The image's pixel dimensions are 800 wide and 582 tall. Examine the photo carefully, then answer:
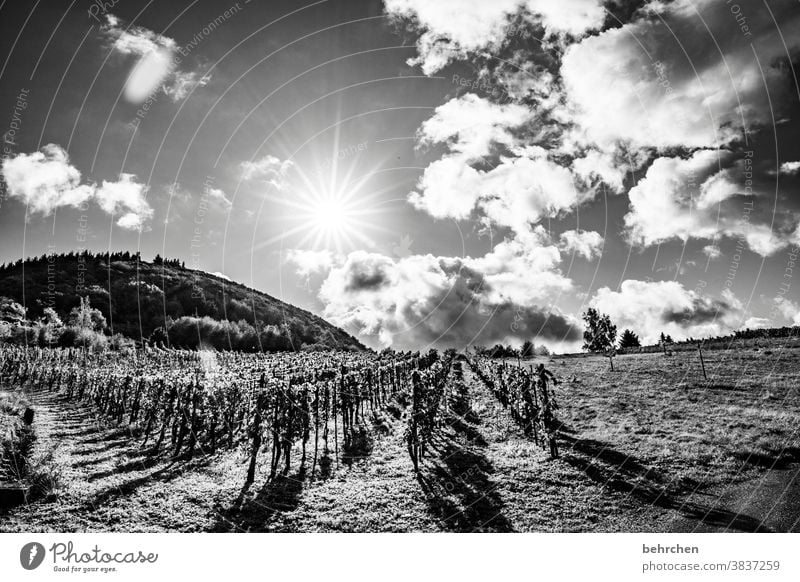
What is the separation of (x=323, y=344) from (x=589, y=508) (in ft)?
211

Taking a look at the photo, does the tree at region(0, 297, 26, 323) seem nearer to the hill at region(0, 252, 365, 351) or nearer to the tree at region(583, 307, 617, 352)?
the hill at region(0, 252, 365, 351)

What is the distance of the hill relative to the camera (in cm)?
9844

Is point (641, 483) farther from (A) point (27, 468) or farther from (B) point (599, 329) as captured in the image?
(B) point (599, 329)

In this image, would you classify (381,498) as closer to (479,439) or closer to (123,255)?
(479,439)

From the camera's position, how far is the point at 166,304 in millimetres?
147875

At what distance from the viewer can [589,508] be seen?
1226 cm

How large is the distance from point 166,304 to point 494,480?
16338 cm

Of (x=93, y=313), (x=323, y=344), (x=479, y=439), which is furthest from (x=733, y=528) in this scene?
(x=93, y=313)

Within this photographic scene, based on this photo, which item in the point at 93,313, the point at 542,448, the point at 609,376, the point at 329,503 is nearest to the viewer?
the point at 329,503

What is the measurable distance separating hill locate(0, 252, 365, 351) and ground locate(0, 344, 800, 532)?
198 ft

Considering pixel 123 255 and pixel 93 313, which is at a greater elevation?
pixel 123 255

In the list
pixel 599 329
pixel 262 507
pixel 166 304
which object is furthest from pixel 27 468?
pixel 166 304

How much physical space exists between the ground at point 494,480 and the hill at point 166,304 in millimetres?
60348
